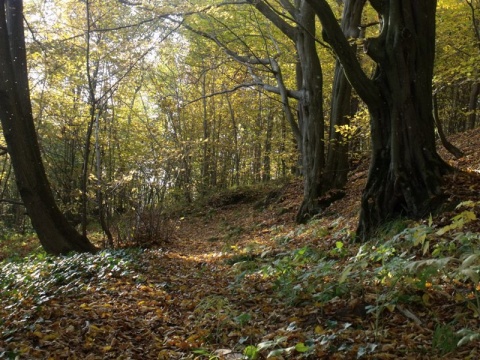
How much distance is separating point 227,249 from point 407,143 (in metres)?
4.83

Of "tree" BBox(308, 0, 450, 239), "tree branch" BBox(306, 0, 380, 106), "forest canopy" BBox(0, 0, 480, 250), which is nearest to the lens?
"tree branch" BBox(306, 0, 380, 106)

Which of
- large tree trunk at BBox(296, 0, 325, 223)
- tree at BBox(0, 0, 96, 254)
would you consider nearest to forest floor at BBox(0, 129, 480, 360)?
tree at BBox(0, 0, 96, 254)

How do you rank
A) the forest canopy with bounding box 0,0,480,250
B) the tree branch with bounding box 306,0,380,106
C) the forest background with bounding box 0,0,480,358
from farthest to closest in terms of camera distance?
the forest canopy with bounding box 0,0,480,250 < the tree branch with bounding box 306,0,380,106 < the forest background with bounding box 0,0,480,358

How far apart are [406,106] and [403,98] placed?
4.9 inches

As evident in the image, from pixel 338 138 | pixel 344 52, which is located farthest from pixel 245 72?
pixel 344 52

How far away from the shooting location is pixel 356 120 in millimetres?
10727

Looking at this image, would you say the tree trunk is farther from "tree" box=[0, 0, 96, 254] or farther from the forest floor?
"tree" box=[0, 0, 96, 254]

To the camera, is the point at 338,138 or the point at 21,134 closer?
the point at 21,134

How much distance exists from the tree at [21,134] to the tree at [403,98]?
19.7ft

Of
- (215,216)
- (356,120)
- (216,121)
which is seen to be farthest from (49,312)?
(216,121)

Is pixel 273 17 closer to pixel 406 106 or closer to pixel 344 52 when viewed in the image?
pixel 344 52

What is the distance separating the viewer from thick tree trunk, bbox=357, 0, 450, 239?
240 inches

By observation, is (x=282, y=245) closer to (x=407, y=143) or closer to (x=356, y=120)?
(x=407, y=143)

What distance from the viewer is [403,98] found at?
617 centimetres
